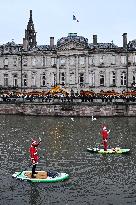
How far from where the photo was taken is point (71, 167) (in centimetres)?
3356

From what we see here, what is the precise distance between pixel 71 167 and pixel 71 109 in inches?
1816

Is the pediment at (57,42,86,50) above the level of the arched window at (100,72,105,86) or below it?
above

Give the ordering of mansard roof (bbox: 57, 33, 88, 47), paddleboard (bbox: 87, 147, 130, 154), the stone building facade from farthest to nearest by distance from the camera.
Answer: the stone building facade
mansard roof (bbox: 57, 33, 88, 47)
paddleboard (bbox: 87, 147, 130, 154)

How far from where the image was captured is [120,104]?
78500 mm

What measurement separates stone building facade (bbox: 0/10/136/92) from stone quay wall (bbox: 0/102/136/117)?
63.1 ft

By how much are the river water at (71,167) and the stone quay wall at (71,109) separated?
69.4 ft

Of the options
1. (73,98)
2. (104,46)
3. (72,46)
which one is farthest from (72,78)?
(73,98)

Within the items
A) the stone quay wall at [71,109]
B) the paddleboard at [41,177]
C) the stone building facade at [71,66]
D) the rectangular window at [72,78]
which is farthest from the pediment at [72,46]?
the paddleboard at [41,177]

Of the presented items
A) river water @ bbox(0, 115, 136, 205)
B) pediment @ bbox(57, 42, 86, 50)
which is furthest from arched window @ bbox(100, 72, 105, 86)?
river water @ bbox(0, 115, 136, 205)

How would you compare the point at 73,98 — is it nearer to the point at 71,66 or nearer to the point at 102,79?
the point at 102,79

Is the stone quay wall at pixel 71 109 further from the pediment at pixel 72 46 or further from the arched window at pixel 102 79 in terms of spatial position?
the pediment at pixel 72 46

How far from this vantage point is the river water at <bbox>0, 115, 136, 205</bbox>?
2580 cm

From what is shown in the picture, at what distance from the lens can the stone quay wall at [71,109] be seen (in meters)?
78.6

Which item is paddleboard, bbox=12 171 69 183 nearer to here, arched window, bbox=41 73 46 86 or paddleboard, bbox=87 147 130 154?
paddleboard, bbox=87 147 130 154
